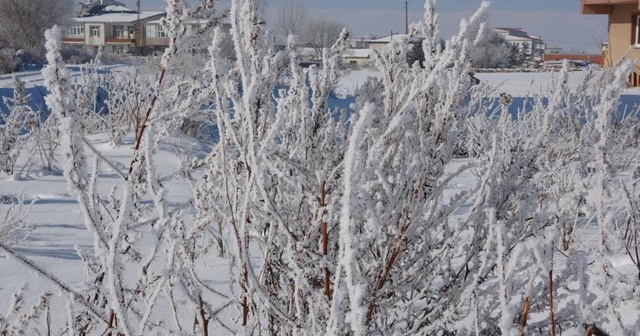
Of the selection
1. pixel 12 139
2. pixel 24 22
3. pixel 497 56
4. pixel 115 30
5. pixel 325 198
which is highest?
pixel 115 30

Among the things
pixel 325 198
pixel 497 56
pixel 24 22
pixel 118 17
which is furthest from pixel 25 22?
pixel 325 198

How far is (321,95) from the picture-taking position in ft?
6.33

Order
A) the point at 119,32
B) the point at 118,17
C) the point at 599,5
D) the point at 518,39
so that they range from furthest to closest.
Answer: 1. the point at 518,39
2. the point at 119,32
3. the point at 118,17
4. the point at 599,5

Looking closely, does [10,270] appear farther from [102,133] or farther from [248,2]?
[102,133]

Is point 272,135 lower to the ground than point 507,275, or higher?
higher

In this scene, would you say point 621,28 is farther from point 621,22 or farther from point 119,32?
point 119,32

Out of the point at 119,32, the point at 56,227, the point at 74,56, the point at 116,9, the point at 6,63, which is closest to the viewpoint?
the point at 56,227

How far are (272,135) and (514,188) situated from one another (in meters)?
0.80

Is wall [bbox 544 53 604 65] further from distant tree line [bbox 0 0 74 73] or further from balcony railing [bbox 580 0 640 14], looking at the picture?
distant tree line [bbox 0 0 74 73]

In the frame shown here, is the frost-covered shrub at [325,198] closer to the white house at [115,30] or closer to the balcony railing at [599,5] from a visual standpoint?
the balcony railing at [599,5]

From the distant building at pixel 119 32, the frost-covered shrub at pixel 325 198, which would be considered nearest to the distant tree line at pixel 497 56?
the distant building at pixel 119 32

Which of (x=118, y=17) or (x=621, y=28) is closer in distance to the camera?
(x=621, y=28)

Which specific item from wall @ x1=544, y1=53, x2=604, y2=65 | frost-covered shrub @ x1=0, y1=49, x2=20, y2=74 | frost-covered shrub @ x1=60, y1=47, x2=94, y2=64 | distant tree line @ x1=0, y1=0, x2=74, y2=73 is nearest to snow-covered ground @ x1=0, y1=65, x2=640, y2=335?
wall @ x1=544, y1=53, x2=604, y2=65

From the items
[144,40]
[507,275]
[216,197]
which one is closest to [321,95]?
[216,197]
